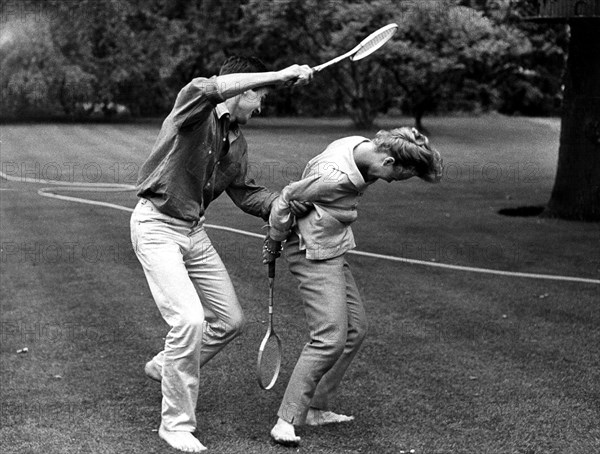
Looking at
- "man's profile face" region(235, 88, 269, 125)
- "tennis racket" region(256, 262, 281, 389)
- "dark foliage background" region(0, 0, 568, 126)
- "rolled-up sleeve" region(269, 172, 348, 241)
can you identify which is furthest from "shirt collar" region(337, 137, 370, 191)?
"dark foliage background" region(0, 0, 568, 126)

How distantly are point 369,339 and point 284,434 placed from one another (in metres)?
2.68

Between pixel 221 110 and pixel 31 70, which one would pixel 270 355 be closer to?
pixel 221 110

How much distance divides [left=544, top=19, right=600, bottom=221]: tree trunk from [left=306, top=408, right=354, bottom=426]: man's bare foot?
976 centimetres

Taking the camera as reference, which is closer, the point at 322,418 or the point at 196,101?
the point at 196,101

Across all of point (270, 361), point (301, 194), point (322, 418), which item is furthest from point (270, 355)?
point (301, 194)

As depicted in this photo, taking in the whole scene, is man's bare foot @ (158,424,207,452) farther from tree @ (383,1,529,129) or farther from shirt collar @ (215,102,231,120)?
tree @ (383,1,529,129)

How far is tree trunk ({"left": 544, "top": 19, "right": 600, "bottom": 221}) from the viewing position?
49.8 feet

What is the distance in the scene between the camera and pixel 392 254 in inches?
484

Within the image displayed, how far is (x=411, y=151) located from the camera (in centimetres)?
568

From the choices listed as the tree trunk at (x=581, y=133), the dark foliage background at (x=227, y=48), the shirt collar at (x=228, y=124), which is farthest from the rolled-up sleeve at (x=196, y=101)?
the dark foliage background at (x=227, y=48)

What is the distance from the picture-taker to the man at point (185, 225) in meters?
5.65

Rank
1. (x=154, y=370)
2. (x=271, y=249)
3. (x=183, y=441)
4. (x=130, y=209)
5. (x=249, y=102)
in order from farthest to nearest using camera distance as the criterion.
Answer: (x=130, y=209), (x=154, y=370), (x=271, y=249), (x=249, y=102), (x=183, y=441)

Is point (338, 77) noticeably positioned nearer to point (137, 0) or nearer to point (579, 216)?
point (137, 0)

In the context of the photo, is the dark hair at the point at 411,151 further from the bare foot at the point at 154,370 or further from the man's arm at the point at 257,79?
the bare foot at the point at 154,370
